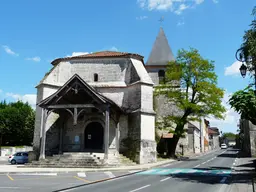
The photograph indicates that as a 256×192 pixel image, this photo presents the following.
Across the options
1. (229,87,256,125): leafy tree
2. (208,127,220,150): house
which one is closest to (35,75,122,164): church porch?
(229,87,256,125): leafy tree

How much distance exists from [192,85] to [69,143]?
13374 mm

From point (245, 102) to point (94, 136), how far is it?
14.9 m

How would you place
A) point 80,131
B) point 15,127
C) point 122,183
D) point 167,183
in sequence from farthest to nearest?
point 15,127 < point 80,131 < point 122,183 < point 167,183

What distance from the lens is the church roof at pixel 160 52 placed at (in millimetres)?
35281

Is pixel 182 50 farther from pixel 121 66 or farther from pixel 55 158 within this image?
pixel 55 158

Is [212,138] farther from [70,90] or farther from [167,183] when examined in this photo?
[167,183]

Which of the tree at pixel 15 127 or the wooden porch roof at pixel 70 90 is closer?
the wooden porch roof at pixel 70 90

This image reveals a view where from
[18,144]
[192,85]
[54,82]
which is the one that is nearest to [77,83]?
[54,82]

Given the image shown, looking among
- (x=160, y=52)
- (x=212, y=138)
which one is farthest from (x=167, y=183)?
(x=212, y=138)

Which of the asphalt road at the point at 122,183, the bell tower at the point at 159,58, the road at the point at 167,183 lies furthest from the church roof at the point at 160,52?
the asphalt road at the point at 122,183

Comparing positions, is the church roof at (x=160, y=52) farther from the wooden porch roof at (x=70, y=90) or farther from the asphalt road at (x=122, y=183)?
the asphalt road at (x=122, y=183)

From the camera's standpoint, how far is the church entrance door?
77.7 ft

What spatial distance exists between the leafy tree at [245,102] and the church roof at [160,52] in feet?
74.3

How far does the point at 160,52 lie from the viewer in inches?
1435
